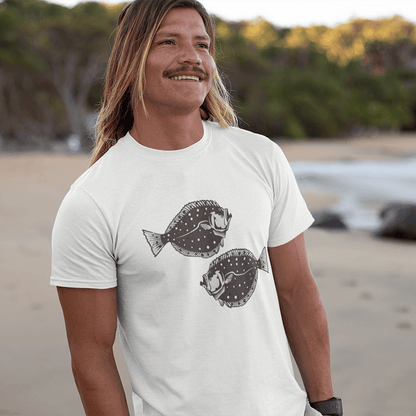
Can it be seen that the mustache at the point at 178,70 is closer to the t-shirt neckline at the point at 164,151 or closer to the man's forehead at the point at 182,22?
the man's forehead at the point at 182,22

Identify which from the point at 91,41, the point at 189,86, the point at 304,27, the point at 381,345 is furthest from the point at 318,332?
the point at 304,27

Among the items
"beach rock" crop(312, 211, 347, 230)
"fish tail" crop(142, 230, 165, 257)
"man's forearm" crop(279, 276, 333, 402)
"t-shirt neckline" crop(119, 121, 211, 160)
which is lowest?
"beach rock" crop(312, 211, 347, 230)

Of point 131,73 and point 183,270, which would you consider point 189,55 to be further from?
point 183,270

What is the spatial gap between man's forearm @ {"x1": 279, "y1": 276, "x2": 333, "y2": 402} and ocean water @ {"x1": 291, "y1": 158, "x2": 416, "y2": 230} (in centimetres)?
1081

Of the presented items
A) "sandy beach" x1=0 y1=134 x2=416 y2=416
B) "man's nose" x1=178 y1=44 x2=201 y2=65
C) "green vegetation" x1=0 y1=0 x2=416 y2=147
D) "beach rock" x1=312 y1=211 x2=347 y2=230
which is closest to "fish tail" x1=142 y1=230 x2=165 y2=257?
"man's nose" x1=178 y1=44 x2=201 y2=65

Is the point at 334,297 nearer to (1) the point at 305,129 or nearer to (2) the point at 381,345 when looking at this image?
(2) the point at 381,345

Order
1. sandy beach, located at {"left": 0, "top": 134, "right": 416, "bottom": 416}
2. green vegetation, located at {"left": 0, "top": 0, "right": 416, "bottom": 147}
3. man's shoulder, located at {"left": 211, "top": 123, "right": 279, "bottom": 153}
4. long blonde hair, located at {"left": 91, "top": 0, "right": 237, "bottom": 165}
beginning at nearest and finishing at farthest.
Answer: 1. long blonde hair, located at {"left": 91, "top": 0, "right": 237, "bottom": 165}
2. man's shoulder, located at {"left": 211, "top": 123, "right": 279, "bottom": 153}
3. sandy beach, located at {"left": 0, "top": 134, "right": 416, "bottom": 416}
4. green vegetation, located at {"left": 0, "top": 0, "right": 416, "bottom": 147}

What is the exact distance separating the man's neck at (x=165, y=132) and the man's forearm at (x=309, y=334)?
2.12 ft

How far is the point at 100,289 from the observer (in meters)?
1.47

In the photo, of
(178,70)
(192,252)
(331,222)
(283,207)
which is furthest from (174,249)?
(331,222)

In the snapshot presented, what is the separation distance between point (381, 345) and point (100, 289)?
3790 millimetres

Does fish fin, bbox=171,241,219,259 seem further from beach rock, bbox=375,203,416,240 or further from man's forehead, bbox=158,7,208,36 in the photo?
beach rock, bbox=375,203,416,240

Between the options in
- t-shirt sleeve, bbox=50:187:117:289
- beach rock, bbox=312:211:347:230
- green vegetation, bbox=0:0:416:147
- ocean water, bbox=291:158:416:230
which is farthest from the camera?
green vegetation, bbox=0:0:416:147

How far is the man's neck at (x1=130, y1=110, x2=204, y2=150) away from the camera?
1599 millimetres
